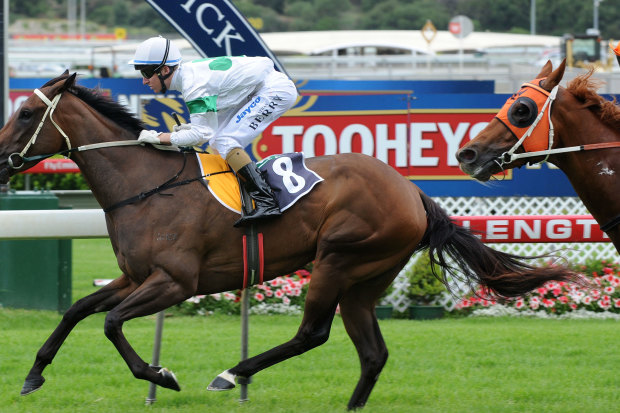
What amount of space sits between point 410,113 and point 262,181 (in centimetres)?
355

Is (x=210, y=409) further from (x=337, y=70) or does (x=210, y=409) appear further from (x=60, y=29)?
(x=60, y=29)

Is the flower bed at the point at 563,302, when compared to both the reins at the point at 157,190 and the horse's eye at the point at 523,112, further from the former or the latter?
the reins at the point at 157,190

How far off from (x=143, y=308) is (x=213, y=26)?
5.95 feet

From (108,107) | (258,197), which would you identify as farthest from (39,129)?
(258,197)

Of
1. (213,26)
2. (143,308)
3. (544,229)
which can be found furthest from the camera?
(544,229)

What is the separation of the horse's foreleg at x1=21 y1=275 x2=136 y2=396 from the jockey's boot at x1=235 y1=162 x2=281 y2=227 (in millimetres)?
743

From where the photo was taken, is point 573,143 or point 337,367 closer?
point 573,143

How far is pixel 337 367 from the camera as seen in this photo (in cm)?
621

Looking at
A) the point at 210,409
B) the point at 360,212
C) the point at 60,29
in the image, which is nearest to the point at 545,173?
the point at 360,212

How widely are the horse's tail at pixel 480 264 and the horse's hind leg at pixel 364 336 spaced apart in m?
0.45

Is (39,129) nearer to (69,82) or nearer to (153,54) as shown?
(69,82)

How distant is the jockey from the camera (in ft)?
15.9

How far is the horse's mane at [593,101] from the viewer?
472cm

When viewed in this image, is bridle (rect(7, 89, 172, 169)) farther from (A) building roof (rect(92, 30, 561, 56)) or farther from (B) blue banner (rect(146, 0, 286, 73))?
(A) building roof (rect(92, 30, 561, 56))
